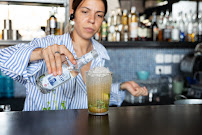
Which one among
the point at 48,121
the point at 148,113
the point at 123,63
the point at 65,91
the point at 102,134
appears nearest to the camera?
the point at 102,134

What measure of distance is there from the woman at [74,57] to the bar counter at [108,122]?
0.92 feet

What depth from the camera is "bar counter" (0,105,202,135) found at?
0.68 metres

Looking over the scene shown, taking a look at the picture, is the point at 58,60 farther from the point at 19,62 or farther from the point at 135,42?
the point at 135,42

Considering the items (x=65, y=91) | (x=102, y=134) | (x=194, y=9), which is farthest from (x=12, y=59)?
(x=194, y=9)

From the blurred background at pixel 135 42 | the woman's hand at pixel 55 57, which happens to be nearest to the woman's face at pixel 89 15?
the woman's hand at pixel 55 57

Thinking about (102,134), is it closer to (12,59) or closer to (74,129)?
(74,129)

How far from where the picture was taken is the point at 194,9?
138 inches

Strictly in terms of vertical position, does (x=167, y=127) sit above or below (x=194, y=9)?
below

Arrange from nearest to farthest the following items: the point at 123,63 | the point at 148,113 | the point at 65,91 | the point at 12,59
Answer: the point at 148,113, the point at 12,59, the point at 65,91, the point at 123,63

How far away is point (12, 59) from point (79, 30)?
43cm

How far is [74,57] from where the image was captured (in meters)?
1.34

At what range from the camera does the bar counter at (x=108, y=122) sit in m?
0.68

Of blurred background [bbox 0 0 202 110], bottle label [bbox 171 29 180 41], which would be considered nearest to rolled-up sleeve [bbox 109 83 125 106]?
blurred background [bbox 0 0 202 110]

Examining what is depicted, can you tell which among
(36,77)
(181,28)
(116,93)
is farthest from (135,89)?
(181,28)
